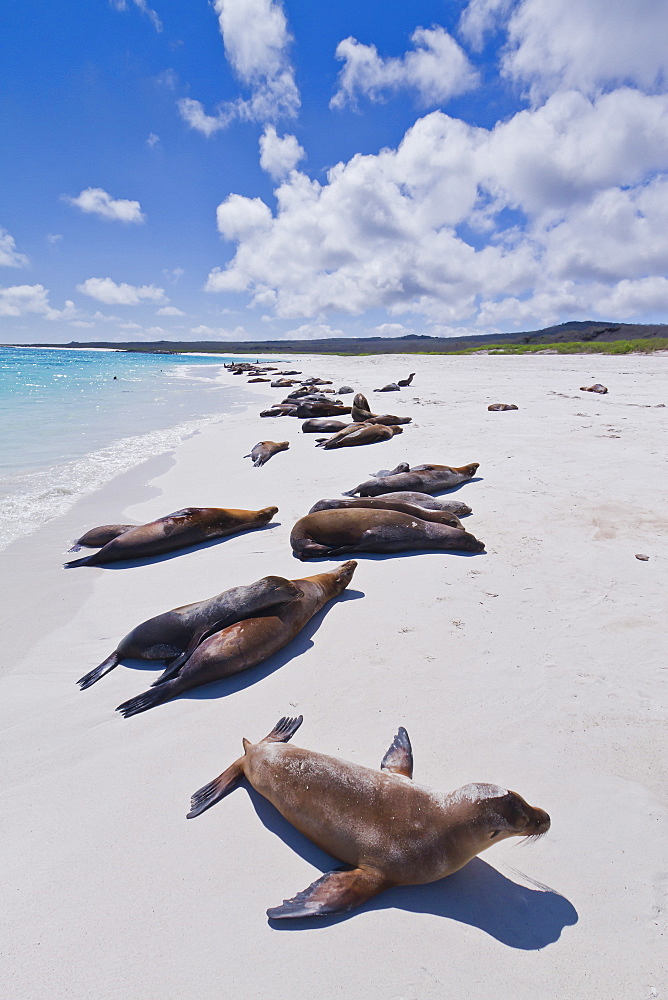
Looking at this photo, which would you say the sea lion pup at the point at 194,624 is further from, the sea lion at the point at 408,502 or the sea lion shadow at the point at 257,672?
the sea lion at the point at 408,502

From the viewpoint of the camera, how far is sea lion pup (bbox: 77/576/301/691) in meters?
3.36

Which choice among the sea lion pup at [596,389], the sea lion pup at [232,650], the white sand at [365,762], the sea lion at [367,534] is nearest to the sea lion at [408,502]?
the sea lion at [367,534]

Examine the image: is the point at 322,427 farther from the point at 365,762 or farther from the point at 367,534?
the point at 365,762

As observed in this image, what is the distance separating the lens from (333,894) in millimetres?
1758

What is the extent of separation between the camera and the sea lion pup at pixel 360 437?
9422mm

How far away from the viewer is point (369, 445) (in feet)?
31.1

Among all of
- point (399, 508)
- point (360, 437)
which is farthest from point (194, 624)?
point (360, 437)

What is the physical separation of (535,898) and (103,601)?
3.65 m

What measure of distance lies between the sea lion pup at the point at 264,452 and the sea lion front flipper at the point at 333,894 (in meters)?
7.00

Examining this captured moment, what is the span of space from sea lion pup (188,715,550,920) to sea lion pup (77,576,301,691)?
1.24 meters

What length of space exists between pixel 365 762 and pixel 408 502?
372 cm

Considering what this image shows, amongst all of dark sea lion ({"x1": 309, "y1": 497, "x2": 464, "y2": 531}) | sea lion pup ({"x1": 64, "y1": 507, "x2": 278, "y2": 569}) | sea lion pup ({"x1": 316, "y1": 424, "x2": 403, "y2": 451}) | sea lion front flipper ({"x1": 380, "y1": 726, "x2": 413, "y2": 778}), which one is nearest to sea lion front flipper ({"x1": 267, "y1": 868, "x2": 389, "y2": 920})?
sea lion front flipper ({"x1": 380, "y1": 726, "x2": 413, "y2": 778})

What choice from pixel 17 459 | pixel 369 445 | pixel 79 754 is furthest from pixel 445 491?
pixel 17 459

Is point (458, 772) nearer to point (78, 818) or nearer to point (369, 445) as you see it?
point (78, 818)
